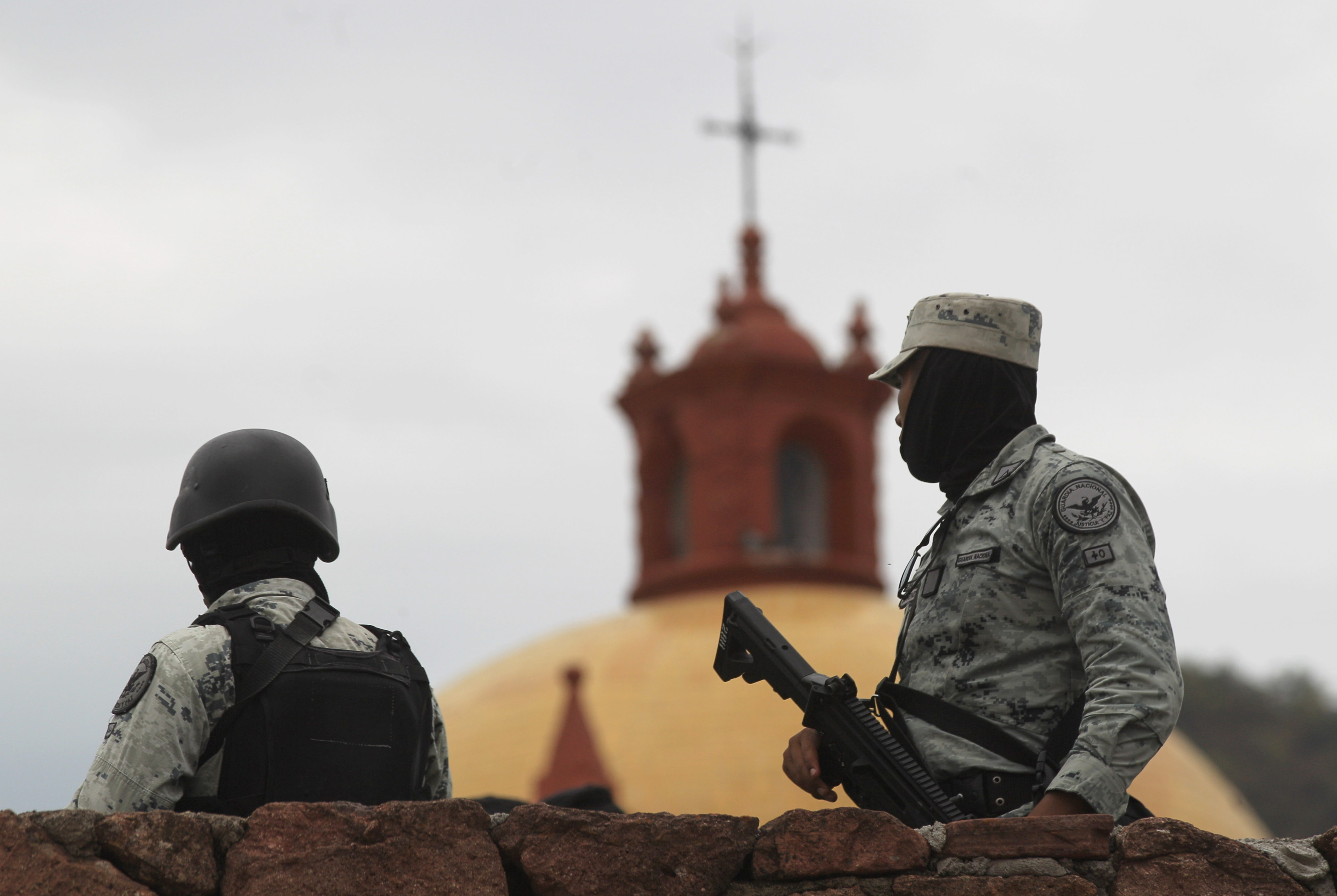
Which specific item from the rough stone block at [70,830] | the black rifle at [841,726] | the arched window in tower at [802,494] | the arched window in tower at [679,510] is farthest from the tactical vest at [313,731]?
the arched window in tower at [679,510]

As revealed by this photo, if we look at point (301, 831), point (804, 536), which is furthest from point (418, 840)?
point (804, 536)

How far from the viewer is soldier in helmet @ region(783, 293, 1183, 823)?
12.9 ft

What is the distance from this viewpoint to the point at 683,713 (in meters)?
18.1

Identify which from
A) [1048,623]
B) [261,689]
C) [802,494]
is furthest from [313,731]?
[802,494]

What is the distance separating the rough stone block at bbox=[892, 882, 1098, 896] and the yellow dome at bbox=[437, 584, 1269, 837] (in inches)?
484

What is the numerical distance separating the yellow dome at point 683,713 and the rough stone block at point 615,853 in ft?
40.3

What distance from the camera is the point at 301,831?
3.74 meters

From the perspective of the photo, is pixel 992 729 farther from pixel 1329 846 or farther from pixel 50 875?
pixel 50 875

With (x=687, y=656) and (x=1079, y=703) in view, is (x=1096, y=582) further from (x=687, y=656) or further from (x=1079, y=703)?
(x=687, y=656)

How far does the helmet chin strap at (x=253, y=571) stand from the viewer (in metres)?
4.43

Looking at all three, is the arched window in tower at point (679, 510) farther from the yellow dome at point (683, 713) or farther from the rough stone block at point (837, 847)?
the rough stone block at point (837, 847)

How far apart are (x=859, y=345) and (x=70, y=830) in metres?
A: 19.2

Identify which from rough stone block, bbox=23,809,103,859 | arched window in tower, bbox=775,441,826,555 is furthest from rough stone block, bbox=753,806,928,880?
arched window in tower, bbox=775,441,826,555

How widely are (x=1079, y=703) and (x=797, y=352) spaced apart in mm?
18131
